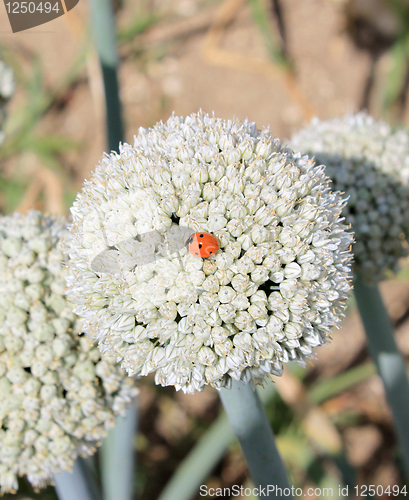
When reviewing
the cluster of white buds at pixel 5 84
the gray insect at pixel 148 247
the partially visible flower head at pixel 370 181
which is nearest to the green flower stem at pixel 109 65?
the cluster of white buds at pixel 5 84

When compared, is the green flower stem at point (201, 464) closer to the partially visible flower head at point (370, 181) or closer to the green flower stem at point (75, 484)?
the green flower stem at point (75, 484)

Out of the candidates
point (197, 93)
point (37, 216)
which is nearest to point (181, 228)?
point (37, 216)

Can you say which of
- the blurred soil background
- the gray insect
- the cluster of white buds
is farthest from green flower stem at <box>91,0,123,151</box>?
the blurred soil background

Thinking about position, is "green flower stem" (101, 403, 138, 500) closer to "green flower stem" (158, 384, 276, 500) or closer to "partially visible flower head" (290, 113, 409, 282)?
"green flower stem" (158, 384, 276, 500)

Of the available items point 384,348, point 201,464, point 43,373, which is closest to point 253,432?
point 43,373

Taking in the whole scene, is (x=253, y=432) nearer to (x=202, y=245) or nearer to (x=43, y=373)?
(x=202, y=245)

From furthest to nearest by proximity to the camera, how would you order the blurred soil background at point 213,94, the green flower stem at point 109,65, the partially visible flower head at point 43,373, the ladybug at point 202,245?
the blurred soil background at point 213,94 → the green flower stem at point 109,65 → the partially visible flower head at point 43,373 → the ladybug at point 202,245

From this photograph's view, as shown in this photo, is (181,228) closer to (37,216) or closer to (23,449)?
(37,216)
